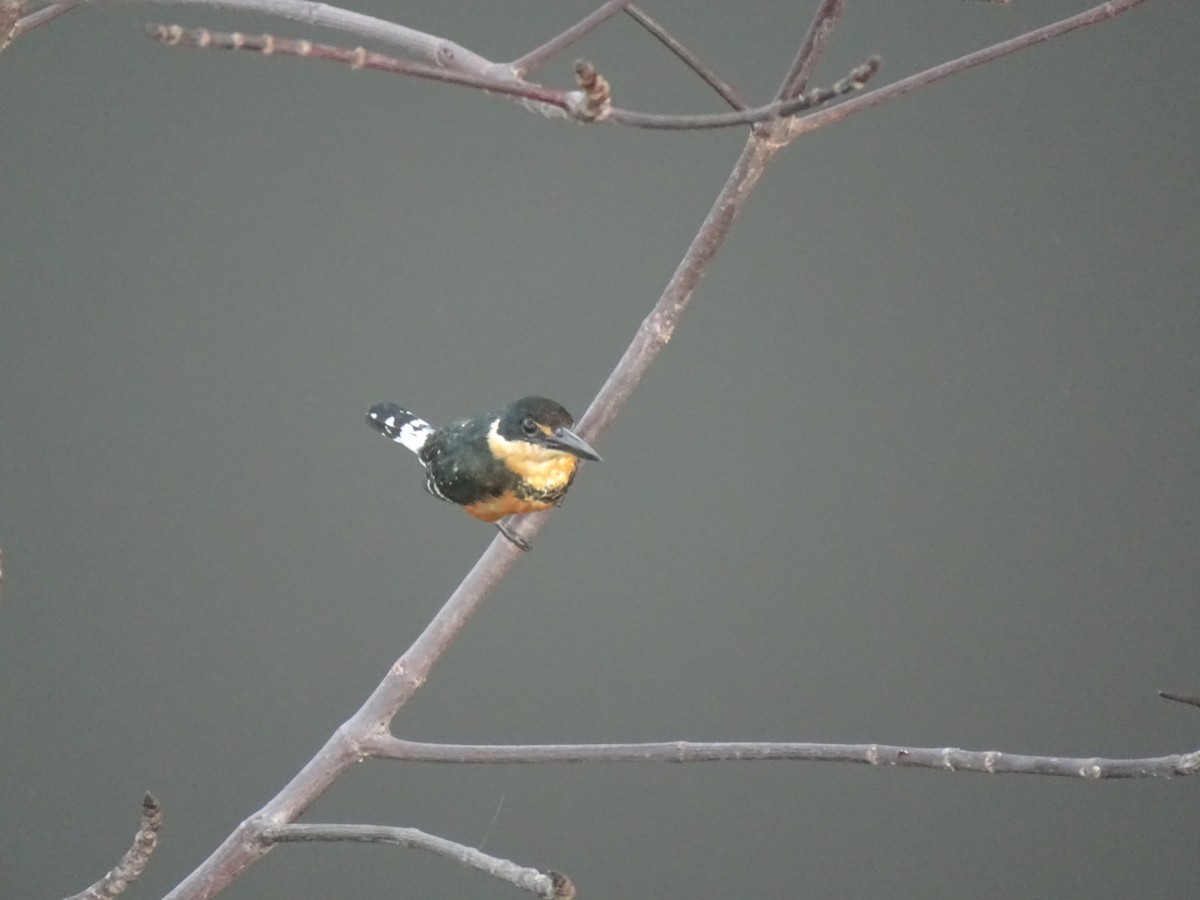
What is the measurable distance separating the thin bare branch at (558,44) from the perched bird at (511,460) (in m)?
0.60

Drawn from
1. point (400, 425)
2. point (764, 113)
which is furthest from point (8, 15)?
point (400, 425)

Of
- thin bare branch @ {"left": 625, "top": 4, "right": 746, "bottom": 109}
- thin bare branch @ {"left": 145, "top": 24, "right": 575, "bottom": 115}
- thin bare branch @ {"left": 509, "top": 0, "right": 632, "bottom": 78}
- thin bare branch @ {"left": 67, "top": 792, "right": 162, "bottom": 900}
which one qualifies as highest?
thin bare branch @ {"left": 625, "top": 4, "right": 746, "bottom": 109}

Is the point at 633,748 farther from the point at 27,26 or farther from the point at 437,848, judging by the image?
the point at 27,26

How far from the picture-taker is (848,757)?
88cm

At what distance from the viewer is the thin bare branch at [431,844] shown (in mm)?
726

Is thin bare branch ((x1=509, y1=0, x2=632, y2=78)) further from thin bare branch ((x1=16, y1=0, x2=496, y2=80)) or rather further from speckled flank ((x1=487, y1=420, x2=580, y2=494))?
speckled flank ((x1=487, y1=420, x2=580, y2=494))

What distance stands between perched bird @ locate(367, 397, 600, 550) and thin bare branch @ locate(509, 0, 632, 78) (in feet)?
1.96

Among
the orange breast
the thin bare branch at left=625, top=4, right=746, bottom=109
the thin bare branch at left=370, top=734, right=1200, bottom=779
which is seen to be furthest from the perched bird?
the thin bare branch at left=625, top=4, right=746, bottom=109

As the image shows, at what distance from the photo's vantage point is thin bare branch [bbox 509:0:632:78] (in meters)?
0.56

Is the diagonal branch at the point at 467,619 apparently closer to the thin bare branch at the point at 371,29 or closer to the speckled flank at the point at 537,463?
the speckled flank at the point at 537,463

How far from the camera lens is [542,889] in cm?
73

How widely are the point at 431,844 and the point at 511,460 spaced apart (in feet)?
1.92

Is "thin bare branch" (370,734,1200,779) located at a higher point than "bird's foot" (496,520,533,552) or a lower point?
lower

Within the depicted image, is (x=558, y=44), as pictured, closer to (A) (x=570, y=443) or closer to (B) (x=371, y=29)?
(B) (x=371, y=29)
